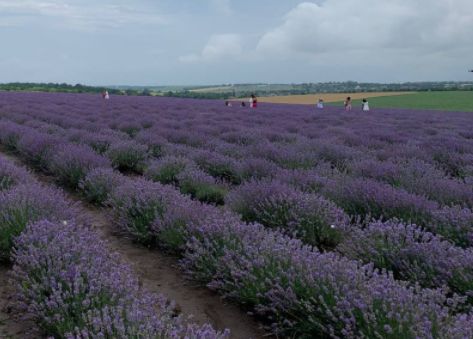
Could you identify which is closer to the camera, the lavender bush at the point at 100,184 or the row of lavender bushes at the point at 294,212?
the row of lavender bushes at the point at 294,212

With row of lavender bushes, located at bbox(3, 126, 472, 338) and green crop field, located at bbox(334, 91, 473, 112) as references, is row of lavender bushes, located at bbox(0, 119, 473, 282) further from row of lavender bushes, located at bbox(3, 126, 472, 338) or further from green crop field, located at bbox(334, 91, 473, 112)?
green crop field, located at bbox(334, 91, 473, 112)

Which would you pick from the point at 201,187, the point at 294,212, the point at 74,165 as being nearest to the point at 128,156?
the point at 74,165

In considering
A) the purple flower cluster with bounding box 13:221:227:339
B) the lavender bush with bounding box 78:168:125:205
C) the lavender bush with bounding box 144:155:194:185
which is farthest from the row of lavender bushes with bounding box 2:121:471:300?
the lavender bush with bounding box 144:155:194:185

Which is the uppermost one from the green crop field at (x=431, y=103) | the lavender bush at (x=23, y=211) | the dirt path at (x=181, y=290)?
the lavender bush at (x=23, y=211)

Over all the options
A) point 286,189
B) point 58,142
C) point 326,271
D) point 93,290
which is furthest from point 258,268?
point 58,142

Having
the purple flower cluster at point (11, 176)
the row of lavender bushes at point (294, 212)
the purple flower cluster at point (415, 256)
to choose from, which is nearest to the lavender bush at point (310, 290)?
the purple flower cluster at point (415, 256)

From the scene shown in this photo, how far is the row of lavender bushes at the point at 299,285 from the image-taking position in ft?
6.85

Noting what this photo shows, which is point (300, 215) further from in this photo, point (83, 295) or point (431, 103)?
point (431, 103)

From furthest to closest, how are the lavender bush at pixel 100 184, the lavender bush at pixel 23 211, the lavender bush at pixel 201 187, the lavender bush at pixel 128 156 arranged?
the lavender bush at pixel 128 156 < the lavender bush at pixel 201 187 < the lavender bush at pixel 100 184 < the lavender bush at pixel 23 211

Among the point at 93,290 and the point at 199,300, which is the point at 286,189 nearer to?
the point at 199,300

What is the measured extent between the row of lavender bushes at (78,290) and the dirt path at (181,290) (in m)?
0.22

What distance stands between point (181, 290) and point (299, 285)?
100cm

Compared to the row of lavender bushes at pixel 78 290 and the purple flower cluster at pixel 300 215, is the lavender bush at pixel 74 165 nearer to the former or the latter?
the row of lavender bushes at pixel 78 290

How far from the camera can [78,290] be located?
2338 millimetres
